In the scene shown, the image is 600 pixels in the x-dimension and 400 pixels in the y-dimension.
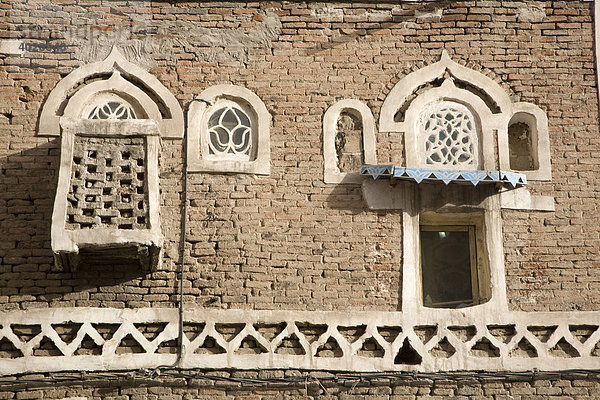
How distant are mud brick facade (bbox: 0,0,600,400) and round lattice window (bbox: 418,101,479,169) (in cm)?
4

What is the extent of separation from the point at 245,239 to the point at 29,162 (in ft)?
7.61

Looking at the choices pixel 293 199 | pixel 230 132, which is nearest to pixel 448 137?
pixel 293 199

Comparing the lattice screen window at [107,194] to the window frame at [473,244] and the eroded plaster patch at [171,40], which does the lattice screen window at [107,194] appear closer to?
the eroded plaster patch at [171,40]

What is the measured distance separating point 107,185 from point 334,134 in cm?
244

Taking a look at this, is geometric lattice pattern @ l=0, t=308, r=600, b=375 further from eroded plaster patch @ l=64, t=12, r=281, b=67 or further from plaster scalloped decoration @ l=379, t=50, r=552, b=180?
eroded plaster patch @ l=64, t=12, r=281, b=67

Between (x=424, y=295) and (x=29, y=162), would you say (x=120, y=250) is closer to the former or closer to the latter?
(x=29, y=162)

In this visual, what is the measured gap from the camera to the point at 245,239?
10469 millimetres

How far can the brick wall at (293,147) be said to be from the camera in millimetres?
10320

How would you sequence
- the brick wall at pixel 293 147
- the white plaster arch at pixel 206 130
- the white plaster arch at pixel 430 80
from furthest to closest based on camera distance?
1. the white plaster arch at pixel 430 80
2. the white plaster arch at pixel 206 130
3. the brick wall at pixel 293 147

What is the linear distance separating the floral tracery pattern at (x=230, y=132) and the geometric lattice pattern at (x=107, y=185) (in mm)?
987

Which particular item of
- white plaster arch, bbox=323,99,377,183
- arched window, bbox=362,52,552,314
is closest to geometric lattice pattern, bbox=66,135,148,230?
white plaster arch, bbox=323,99,377,183

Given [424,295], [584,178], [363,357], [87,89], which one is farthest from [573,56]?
[87,89]

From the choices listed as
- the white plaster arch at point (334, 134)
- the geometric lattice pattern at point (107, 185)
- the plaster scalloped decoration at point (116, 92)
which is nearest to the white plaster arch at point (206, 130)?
the plaster scalloped decoration at point (116, 92)

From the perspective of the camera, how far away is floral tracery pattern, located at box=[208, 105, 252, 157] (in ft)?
35.6
